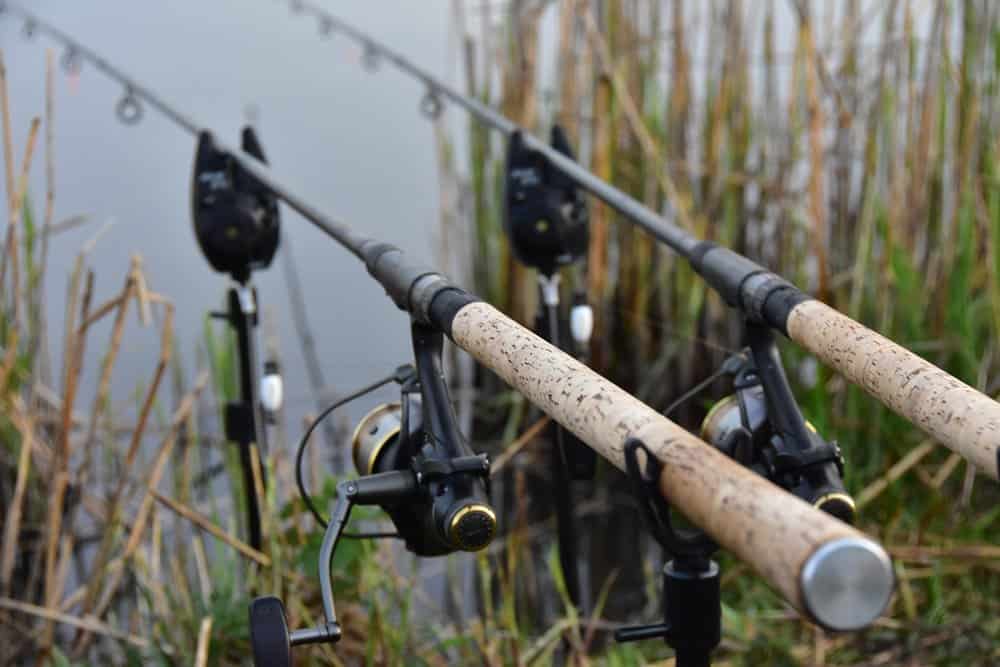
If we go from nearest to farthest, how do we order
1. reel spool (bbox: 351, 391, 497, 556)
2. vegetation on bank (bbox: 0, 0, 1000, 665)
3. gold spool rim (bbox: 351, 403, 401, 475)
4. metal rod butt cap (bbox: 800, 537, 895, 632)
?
metal rod butt cap (bbox: 800, 537, 895, 632) < reel spool (bbox: 351, 391, 497, 556) < gold spool rim (bbox: 351, 403, 401, 475) < vegetation on bank (bbox: 0, 0, 1000, 665)

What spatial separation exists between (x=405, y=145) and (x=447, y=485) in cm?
431

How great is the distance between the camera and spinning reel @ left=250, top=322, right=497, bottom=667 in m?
1.05

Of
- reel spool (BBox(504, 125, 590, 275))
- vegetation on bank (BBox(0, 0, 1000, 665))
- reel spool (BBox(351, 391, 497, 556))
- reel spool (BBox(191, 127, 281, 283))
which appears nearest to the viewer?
reel spool (BBox(351, 391, 497, 556))

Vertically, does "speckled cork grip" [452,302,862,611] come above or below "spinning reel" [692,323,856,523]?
above

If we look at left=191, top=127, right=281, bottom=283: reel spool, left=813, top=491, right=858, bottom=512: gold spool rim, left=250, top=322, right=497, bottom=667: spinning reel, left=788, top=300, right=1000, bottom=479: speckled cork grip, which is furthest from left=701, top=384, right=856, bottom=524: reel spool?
left=191, top=127, right=281, bottom=283: reel spool

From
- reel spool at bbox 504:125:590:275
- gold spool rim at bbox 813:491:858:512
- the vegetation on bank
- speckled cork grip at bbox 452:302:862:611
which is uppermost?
speckled cork grip at bbox 452:302:862:611

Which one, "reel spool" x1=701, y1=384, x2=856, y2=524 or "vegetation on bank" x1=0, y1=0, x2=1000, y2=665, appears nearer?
"reel spool" x1=701, y1=384, x2=856, y2=524

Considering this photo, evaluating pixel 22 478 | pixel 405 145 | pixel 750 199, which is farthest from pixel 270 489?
pixel 405 145

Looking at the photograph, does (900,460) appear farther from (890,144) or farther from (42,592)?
(42,592)

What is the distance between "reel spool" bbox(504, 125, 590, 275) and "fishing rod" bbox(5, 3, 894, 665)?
1.61ft

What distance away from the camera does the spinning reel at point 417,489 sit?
105 cm

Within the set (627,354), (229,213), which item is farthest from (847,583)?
(627,354)

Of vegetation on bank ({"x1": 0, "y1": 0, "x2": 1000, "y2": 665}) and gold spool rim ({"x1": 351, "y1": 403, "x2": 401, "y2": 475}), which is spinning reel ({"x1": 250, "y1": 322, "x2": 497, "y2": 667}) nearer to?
gold spool rim ({"x1": 351, "y1": 403, "x2": 401, "y2": 475})

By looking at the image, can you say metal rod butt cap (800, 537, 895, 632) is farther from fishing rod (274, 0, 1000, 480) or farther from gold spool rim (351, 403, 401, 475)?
gold spool rim (351, 403, 401, 475)
